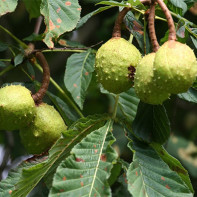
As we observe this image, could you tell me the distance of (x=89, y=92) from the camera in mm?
2836

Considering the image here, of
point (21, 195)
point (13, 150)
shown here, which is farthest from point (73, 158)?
point (13, 150)

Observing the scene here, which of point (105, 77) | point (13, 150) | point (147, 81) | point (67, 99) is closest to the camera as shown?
point (147, 81)

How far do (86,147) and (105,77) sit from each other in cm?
25

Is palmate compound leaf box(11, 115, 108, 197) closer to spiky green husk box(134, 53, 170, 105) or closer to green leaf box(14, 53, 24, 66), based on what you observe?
spiky green husk box(134, 53, 170, 105)

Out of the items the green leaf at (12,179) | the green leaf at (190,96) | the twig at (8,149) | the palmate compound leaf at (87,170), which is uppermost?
the green leaf at (190,96)

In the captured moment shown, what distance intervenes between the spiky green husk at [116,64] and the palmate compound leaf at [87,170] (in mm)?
197

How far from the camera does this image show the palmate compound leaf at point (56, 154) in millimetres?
1540

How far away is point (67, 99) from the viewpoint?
225cm

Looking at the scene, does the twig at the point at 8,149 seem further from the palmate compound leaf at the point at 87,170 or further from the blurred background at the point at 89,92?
the palmate compound leaf at the point at 87,170

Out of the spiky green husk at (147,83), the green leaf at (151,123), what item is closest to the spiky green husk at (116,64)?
the spiky green husk at (147,83)

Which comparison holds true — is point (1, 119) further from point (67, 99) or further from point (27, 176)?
point (67, 99)

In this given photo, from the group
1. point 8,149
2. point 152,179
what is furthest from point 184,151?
point 152,179

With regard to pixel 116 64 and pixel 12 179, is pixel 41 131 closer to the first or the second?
pixel 12 179

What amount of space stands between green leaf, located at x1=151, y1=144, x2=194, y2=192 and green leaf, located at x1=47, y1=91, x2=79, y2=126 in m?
0.51
